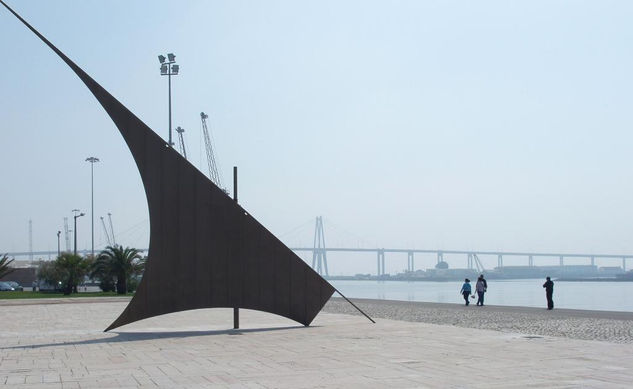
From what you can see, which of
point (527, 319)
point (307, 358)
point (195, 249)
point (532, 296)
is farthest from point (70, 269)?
point (307, 358)

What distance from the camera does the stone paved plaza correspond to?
8.66 metres

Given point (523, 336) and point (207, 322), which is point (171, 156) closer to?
point (207, 322)

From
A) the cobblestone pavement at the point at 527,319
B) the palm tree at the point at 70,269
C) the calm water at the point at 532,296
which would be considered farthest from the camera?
the palm tree at the point at 70,269

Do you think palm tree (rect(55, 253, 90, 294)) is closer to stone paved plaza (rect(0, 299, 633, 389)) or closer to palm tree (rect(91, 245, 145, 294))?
palm tree (rect(91, 245, 145, 294))

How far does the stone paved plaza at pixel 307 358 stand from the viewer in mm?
8664

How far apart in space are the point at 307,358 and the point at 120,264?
28.3 metres

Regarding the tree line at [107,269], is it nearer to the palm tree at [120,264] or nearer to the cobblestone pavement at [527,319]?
the palm tree at [120,264]

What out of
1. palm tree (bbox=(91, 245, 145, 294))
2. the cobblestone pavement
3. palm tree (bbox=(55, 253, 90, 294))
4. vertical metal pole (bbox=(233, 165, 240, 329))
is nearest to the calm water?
the cobblestone pavement

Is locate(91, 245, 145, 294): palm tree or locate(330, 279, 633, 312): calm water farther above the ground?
locate(91, 245, 145, 294): palm tree

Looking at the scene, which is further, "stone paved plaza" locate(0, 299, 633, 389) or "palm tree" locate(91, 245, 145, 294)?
"palm tree" locate(91, 245, 145, 294)

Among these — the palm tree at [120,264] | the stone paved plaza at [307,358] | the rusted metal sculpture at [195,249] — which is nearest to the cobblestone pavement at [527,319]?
the stone paved plaza at [307,358]

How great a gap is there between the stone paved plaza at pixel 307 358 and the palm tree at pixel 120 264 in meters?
21.3

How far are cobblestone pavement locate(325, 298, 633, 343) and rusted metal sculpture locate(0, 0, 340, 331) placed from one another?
162 inches

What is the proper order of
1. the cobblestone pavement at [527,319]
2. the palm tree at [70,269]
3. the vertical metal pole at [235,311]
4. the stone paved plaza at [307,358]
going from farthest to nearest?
the palm tree at [70,269], the vertical metal pole at [235,311], the cobblestone pavement at [527,319], the stone paved plaza at [307,358]
